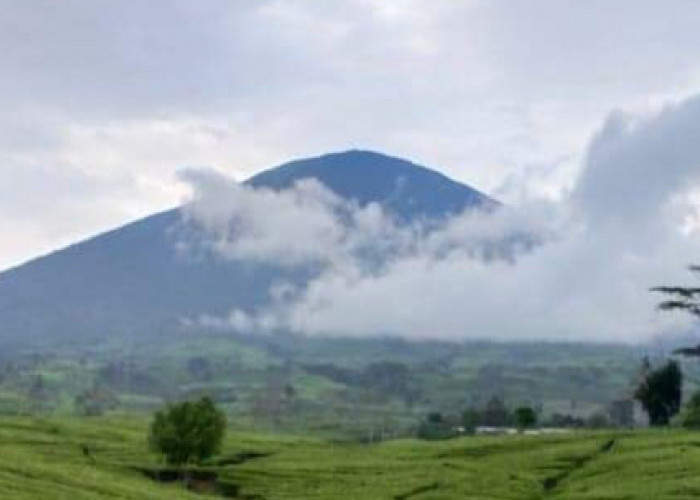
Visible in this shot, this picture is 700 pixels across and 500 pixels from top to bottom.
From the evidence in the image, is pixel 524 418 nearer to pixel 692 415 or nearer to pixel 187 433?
pixel 692 415

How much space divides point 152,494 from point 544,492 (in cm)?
2783

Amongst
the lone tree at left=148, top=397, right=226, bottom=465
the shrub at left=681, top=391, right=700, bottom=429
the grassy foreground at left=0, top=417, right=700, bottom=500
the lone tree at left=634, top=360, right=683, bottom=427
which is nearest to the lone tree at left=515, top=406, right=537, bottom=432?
the lone tree at left=634, top=360, right=683, bottom=427

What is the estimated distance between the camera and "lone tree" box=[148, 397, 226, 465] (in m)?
102

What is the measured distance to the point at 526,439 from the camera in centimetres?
11919

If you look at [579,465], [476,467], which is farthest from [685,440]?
[476,467]

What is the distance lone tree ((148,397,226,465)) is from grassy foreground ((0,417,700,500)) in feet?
7.85

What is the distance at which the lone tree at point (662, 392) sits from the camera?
140 m

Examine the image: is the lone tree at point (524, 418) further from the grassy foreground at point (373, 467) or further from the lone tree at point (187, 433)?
the lone tree at point (187, 433)

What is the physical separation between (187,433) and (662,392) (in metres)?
60.9

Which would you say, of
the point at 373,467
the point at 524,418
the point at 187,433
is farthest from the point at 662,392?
the point at 187,433

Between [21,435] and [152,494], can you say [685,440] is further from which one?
[21,435]

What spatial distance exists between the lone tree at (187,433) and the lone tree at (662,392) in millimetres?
56004

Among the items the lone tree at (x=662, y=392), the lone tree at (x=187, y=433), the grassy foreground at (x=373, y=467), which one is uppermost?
the lone tree at (x=662, y=392)

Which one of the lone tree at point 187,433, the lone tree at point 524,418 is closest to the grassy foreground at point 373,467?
the lone tree at point 187,433
